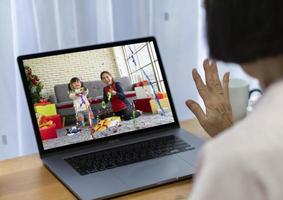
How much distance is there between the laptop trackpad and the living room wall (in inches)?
11.4

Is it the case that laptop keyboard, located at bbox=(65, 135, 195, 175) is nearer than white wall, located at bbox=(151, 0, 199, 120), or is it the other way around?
laptop keyboard, located at bbox=(65, 135, 195, 175)

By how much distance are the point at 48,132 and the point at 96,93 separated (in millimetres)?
165

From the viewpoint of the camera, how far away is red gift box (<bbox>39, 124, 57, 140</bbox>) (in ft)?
3.91

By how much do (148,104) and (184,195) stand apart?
38cm

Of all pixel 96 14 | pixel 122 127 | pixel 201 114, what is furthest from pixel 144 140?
pixel 96 14

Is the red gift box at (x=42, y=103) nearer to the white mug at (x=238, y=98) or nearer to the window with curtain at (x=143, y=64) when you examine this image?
the window with curtain at (x=143, y=64)

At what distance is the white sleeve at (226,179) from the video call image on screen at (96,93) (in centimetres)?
73

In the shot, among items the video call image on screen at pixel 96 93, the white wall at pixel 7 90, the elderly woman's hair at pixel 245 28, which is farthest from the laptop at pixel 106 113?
the elderly woman's hair at pixel 245 28

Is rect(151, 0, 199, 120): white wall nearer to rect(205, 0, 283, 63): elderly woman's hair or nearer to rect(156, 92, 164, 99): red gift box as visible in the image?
rect(156, 92, 164, 99): red gift box

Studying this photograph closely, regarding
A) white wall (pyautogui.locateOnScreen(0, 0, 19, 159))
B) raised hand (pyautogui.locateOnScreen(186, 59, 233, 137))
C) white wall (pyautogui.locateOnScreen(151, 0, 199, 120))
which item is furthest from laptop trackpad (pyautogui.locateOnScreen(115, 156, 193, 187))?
white wall (pyautogui.locateOnScreen(151, 0, 199, 120))

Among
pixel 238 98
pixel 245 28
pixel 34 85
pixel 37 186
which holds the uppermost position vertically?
pixel 245 28

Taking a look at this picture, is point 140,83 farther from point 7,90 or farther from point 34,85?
point 7,90

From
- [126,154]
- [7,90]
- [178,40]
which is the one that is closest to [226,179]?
[126,154]

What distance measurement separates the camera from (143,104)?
1314 mm
